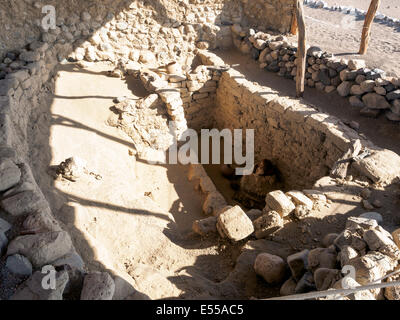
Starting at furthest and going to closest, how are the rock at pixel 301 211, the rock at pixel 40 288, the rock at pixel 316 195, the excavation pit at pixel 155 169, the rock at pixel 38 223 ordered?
1. the rock at pixel 316 195
2. the rock at pixel 301 211
3. the excavation pit at pixel 155 169
4. the rock at pixel 38 223
5. the rock at pixel 40 288

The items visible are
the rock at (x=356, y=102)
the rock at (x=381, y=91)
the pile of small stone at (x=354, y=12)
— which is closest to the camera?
the rock at (x=381, y=91)

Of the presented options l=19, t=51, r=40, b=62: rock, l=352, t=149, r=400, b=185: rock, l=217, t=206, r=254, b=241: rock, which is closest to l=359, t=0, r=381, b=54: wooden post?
l=352, t=149, r=400, b=185: rock

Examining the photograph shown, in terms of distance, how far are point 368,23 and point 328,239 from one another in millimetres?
6625

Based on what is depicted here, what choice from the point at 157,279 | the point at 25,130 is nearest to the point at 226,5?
the point at 25,130

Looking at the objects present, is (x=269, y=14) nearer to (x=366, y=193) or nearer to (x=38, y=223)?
(x=366, y=193)

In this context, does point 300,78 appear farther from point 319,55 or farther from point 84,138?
point 84,138

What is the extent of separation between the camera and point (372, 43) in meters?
9.05

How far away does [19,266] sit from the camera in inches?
90.3

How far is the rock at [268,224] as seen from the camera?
4.00 metres

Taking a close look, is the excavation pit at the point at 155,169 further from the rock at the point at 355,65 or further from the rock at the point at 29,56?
the rock at the point at 355,65

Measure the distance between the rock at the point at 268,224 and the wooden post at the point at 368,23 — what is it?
252 inches

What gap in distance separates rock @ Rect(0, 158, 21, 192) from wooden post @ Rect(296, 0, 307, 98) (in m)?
5.73

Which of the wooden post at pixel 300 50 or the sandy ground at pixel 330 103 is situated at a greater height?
the wooden post at pixel 300 50

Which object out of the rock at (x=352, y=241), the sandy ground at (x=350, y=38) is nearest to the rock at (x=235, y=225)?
the rock at (x=352, y=241)
